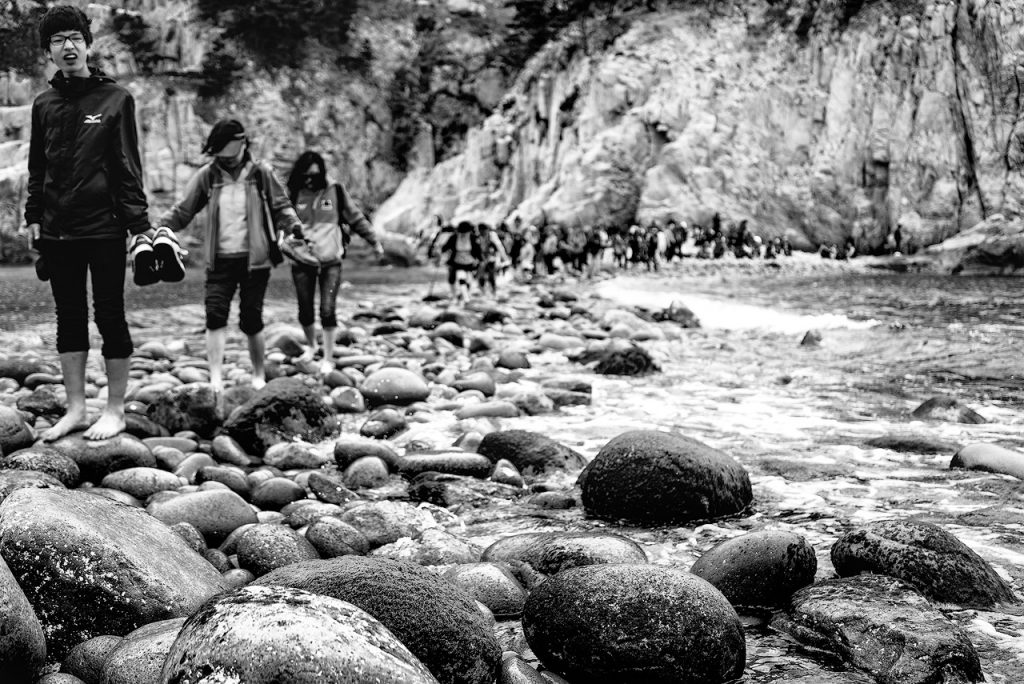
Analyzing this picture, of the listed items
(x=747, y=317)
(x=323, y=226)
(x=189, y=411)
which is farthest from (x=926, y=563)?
(x=747, y=317)

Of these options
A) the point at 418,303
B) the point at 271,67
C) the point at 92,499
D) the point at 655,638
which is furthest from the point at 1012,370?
the point at 271,67

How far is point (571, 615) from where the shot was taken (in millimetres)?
2545

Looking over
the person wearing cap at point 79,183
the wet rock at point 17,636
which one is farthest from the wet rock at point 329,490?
the wet rock at point 17,636

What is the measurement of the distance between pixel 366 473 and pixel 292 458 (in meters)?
0.56

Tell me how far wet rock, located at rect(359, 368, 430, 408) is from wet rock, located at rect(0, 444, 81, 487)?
114 inches

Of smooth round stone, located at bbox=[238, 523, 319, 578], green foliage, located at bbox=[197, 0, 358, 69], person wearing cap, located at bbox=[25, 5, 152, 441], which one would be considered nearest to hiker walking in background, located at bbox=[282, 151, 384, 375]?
person wearing cap, located at bbox=[25, 5, 152, 441]

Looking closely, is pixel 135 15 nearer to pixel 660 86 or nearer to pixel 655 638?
pixel 660 86

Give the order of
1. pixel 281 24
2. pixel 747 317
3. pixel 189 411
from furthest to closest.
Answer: pixel 281 24 → pixel 747 317 → pixel 189 411

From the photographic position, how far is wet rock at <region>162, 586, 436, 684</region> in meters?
1.65

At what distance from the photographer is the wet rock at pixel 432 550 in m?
3.42

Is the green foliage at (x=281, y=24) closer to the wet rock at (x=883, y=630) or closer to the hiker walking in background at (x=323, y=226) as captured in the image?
the hiker walking in background at (x=323, y=226)

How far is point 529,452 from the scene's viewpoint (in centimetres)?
497

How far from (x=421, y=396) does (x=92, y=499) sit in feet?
13.9

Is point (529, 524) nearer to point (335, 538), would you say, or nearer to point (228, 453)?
point (335, 538)
